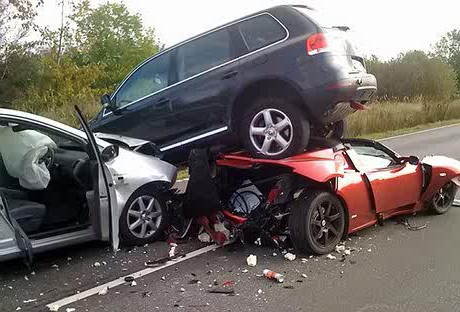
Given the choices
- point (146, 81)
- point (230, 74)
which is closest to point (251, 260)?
point (230, 74)

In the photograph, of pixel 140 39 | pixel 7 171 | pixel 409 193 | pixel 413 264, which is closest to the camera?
pixel 413 264

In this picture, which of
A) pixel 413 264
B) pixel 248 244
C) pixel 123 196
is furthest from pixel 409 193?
pixel 123 196

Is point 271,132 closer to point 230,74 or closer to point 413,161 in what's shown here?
point 230,74

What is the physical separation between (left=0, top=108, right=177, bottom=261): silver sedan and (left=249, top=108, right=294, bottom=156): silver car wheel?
1.04m

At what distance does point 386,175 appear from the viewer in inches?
238

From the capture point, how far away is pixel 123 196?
541 centimetres

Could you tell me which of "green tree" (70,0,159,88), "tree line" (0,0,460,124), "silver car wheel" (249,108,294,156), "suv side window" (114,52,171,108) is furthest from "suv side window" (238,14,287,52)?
"green tree" (70,0,159,88)

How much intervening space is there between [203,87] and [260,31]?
3.05 ft

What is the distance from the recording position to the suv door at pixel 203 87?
6078 millimetres

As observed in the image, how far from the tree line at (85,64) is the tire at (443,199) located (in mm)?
11249

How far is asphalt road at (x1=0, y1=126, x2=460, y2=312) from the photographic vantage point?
4.16m

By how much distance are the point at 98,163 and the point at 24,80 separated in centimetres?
2230

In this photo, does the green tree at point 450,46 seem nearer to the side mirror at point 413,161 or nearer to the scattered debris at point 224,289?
the side mirror at point 413,161

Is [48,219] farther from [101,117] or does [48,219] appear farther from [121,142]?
[101,117]
